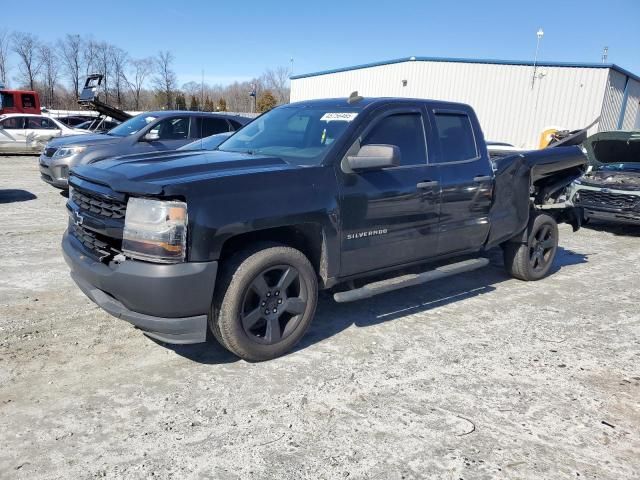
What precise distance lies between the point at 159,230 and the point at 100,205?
0.65 m

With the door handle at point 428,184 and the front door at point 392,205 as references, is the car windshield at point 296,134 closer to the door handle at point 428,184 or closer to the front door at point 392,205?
the front door at point 392,205

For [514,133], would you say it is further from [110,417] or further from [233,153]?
[110,417]

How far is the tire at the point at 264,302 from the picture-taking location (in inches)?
128

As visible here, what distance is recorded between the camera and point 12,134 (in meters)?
17.8

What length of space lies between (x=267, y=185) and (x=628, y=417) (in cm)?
273

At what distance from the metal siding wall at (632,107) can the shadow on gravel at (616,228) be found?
19.3 metres

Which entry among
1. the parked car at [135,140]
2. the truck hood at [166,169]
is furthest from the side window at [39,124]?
the truck hood at [166,169]

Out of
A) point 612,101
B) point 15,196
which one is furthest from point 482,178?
point 612,101

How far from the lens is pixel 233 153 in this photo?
414cm

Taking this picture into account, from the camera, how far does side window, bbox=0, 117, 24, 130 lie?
58.3 feet

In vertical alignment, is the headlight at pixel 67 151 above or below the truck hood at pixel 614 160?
below

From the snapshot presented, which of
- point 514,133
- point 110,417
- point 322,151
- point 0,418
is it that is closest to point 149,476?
point 110,417

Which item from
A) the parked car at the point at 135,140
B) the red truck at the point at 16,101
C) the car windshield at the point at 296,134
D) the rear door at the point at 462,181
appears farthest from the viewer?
the red truck at the point at 16,101

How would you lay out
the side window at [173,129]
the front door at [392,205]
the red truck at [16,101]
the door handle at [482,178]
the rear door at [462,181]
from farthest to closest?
the red truck at [16,101]
the side window at [173,129]
the door handle at [482,178]
the rear door at [462,181]
the front door at [392,205]
